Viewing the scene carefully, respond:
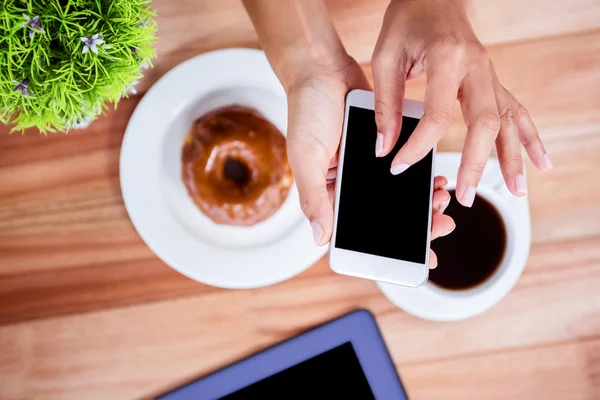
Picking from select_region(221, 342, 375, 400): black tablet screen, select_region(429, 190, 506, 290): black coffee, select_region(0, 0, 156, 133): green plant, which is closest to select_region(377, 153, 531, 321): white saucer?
select_region(429, 190, 506, 290): black coffee

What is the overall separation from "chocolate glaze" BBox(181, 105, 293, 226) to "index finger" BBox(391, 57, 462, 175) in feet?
0.75

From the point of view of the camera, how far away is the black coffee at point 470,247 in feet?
2.17

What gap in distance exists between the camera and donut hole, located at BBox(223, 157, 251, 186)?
719 mm

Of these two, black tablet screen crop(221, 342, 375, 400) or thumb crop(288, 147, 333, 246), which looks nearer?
thumb crop(288, 147, 333, 246)

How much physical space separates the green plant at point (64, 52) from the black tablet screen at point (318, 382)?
0.45 meters

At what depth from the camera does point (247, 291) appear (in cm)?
69

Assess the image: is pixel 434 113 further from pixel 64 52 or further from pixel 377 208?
pixel 64 52

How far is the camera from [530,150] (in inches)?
22.9

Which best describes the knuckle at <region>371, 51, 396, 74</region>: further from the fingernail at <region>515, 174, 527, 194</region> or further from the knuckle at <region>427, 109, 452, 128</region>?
the fingernail at <region>515, 174, 527, 194</region>

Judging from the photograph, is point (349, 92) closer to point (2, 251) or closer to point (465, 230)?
point (465, 230)

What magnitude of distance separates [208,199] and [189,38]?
0.24 metres

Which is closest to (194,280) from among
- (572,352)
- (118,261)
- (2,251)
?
(118,261)

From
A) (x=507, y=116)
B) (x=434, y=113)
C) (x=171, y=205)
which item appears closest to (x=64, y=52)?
(x=171, y=205)

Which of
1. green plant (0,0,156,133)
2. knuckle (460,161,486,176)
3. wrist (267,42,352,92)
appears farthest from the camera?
wrist (267,42,352,92)
